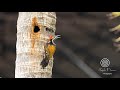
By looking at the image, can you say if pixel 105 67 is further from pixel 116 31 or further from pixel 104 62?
pixel 116 31

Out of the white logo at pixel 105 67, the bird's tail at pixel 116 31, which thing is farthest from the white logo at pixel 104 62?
the bird's tail at pixel 116 31

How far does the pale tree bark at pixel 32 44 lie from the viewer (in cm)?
654

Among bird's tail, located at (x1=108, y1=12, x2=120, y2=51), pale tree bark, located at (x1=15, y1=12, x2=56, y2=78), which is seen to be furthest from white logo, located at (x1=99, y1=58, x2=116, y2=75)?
pale tree bark, located at (x1=15, y1=12, x2=56, y2=78)

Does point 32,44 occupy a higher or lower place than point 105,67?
higher

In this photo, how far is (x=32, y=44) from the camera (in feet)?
21.8

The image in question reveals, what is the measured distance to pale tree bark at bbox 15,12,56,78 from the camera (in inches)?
257

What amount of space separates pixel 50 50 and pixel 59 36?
19.8 inches

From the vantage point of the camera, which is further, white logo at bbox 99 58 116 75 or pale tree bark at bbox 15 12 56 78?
white logo at bbox 99 58 116 75

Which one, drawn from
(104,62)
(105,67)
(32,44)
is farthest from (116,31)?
(32,44)

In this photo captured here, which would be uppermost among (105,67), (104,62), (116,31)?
(116,31)

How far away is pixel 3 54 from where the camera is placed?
8.67 meters

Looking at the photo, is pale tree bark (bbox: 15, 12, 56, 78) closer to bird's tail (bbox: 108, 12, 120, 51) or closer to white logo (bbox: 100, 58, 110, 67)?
white logo (bbox: 100, 58, 110, 67)
